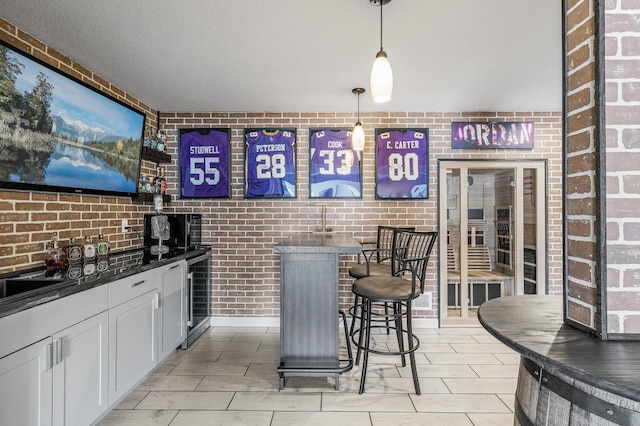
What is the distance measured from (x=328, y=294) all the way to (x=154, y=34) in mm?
2271

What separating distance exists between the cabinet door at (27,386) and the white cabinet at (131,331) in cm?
52

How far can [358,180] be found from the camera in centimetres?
426

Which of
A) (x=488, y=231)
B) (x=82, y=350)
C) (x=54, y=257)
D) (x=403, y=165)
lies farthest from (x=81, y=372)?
(x=488, y=231)

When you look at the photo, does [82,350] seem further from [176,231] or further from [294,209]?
[294,209]

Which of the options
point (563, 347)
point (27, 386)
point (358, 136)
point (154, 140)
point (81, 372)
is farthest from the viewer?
point (154, 140)

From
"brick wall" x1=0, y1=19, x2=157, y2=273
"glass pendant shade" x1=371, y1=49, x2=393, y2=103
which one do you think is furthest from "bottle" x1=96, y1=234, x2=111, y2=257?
"glass pendant shade" x1=371, y1=49, x2=393, y2=103

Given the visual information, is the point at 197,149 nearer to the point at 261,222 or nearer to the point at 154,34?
the point at 261,222

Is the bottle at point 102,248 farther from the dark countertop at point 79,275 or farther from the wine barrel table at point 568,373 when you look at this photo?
the wine barrel table at point 568,373

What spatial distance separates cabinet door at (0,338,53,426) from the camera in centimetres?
153

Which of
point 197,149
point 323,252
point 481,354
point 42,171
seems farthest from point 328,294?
point 197,149

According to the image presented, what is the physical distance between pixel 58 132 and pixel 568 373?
125 inches

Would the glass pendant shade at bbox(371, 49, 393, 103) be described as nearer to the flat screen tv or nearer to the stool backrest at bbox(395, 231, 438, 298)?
the stool backrest at bbox(395, 231, 438, 298)

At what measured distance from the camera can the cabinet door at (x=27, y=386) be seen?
1529 millimetres

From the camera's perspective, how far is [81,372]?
200cm
